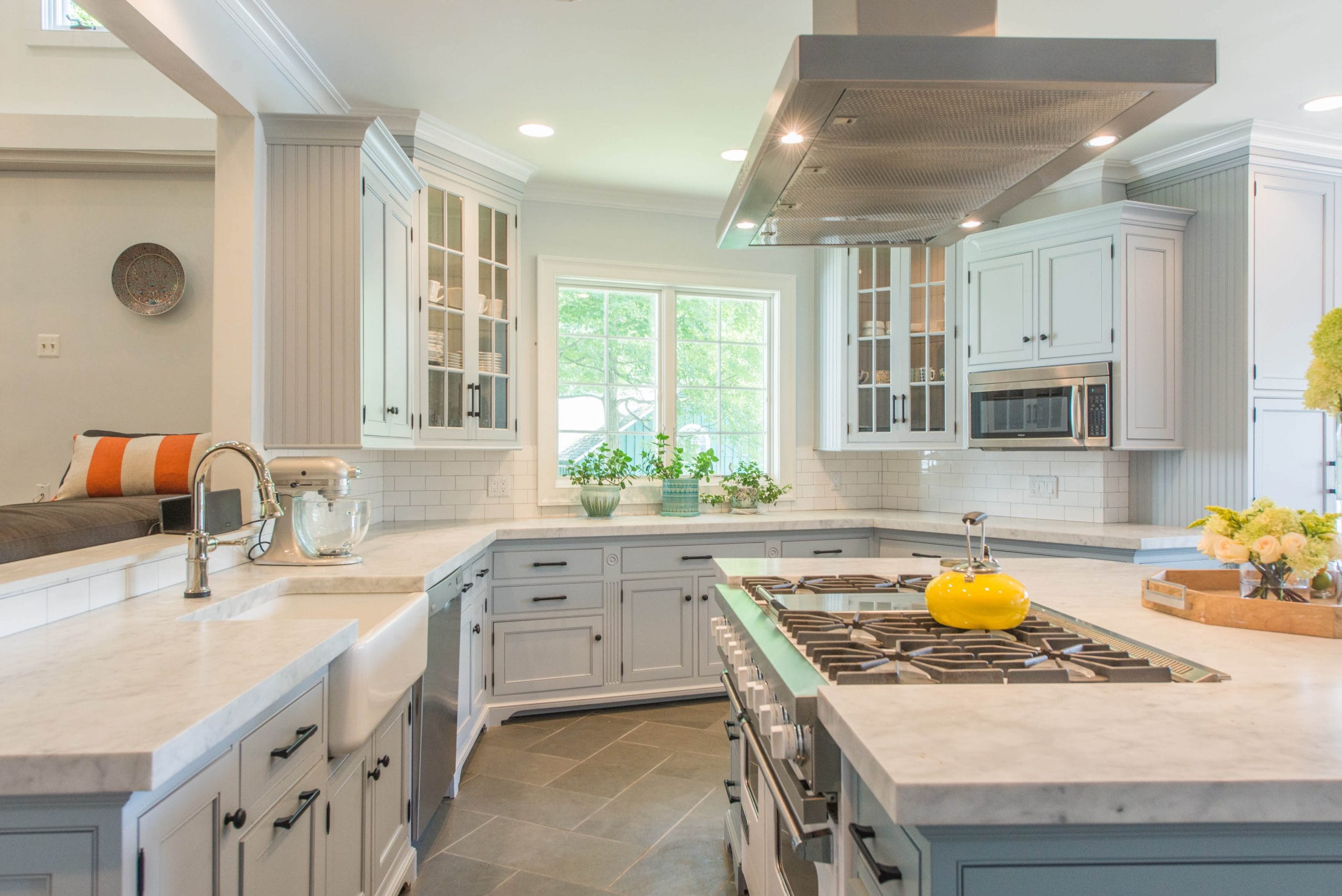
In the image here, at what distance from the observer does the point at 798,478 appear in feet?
16.4

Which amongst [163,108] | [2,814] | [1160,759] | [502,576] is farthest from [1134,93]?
[163,108]

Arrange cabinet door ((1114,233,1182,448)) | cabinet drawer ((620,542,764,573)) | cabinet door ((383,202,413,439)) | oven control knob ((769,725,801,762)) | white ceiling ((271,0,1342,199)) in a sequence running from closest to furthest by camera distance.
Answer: oven control knob ((769,725,801,762)), white ceiling ((271,0,1342,199)), cabinet door ((383,202,413,439)), cabinet door ((1114,233,1182,448)), cabinet drawer ((620,542,764,573))

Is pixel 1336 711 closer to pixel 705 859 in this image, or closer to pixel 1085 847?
pixel 1085 847

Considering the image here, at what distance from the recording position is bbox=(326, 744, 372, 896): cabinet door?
5.63 ft

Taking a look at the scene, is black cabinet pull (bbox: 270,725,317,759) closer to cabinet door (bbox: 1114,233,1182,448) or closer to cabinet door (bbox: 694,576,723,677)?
cabinet door (bbox: 694,576,723,677)

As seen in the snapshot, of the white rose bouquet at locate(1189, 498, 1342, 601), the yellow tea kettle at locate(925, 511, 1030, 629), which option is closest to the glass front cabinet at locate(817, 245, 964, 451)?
the white rose bouquet at locate(1189, 498, 1342, 601)

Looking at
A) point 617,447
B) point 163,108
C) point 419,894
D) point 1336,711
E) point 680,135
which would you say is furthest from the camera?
point 617,447

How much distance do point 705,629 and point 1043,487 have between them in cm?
191

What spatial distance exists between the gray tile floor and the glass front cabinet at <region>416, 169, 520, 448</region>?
141 cm

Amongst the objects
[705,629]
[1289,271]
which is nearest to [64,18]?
[705,629]

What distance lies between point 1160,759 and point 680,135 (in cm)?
343

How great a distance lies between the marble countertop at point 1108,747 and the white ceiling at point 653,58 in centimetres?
233

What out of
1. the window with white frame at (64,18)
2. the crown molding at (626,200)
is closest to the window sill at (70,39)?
the window with white frame at (64,18)

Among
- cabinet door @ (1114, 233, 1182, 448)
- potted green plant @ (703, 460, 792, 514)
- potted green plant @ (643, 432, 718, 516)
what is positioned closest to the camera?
cabinet door @ (1114, 233, 1182, 448)
